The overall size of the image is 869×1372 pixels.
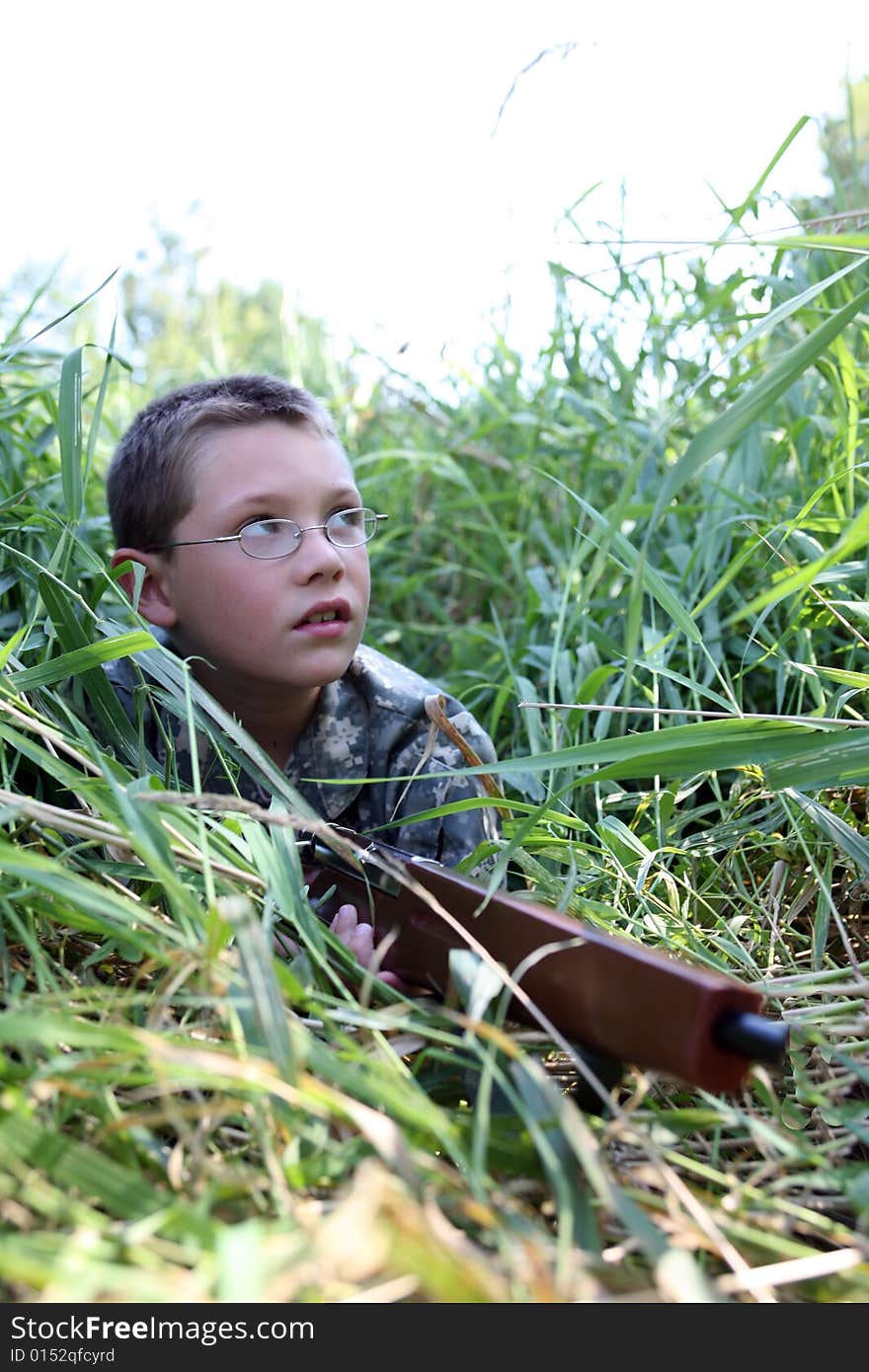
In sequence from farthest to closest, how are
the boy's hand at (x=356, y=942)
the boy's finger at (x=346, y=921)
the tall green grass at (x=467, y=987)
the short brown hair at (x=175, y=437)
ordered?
the short brown hair at (x=175, y=437) < the boy's finger at (x=346, y=921) < the boy's hand at (x=356, y=942) < the tall green grass at (x=467, y=987)

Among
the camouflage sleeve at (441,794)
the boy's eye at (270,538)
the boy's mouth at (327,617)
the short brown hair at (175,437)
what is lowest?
the camouflage sleeve at (441,794)

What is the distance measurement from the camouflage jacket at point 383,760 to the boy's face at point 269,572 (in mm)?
144

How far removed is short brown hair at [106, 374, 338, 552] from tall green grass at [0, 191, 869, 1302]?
17cm

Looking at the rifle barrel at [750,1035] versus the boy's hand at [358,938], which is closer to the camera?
the rifle barrel at [750,1035]

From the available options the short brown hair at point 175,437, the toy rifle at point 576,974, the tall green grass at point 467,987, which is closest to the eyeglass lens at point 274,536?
the short brown hair at point 175,437

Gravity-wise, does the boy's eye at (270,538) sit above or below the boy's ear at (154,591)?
Answer: above

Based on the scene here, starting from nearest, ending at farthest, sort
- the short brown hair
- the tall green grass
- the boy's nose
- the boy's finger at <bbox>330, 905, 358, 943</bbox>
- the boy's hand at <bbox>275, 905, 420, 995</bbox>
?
the tall green grass → the boy's hand at <bbox>275, 905, 420, 995</bbox> → the boy's finger at <bbox>330, 905, 358, 943</bbox> → the boy's nose → the short brown hair

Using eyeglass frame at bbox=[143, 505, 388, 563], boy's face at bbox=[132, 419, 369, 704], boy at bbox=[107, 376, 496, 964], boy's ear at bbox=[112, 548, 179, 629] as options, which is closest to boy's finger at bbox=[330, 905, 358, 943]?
boy at bbox=[107, 376, 496, 964]

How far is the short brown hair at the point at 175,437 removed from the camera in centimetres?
183

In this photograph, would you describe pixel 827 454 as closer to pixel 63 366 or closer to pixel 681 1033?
pixel 63 366

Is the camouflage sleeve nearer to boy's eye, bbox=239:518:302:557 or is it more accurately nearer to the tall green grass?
the tall green grass

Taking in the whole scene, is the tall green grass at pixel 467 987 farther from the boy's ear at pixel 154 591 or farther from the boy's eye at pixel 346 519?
the boy's eye at pixel 346 519

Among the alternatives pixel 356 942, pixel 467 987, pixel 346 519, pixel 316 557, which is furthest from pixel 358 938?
pixel 346 519

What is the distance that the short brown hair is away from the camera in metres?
1.83
